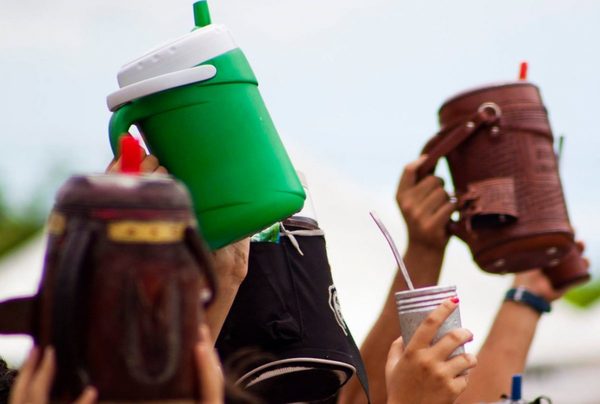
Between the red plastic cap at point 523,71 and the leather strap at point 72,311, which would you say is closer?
the leather strap at point 72,311

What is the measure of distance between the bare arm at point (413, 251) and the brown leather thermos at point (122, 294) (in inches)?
48.7

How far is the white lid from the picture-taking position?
142cm

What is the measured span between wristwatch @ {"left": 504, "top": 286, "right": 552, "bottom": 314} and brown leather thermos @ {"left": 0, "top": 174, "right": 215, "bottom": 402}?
1.73 meters

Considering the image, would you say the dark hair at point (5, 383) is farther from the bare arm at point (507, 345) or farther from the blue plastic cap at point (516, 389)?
the bare arm at point (507, 345)

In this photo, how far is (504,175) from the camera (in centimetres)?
205

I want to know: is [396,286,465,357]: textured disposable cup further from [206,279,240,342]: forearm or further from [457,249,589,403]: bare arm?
[457,249,589,403]: bare arm

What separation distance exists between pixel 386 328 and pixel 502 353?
1.31 feet

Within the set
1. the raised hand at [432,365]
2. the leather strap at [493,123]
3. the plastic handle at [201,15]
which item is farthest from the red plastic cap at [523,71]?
the plastic handle at [201,15]

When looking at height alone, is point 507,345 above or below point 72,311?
below

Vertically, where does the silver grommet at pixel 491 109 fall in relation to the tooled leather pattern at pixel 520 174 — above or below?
above

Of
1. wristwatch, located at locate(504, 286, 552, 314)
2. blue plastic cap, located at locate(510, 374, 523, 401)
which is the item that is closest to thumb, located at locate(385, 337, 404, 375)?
blue plastic cap, located at locate(510, 374, 523, 401)

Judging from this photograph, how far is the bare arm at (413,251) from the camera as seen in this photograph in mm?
2154

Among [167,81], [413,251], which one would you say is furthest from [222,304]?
[413,251]

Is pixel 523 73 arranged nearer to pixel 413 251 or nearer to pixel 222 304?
pixel 413 251
